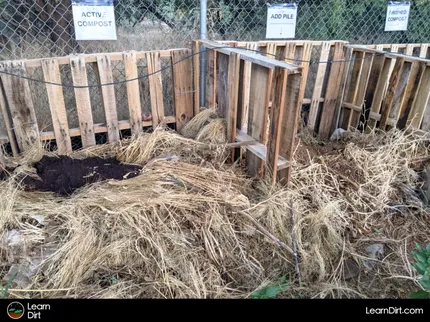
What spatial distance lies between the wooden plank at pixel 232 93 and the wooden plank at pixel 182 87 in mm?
689

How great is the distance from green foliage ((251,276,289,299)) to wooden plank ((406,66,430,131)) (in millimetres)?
2431

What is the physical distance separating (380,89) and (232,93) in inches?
75.6

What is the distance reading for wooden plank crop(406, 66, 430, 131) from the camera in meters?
3.66

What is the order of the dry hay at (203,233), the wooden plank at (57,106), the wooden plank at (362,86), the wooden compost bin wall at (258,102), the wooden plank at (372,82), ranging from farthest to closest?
the wooden plank at (362,86)
the wooden plank at (372,82)
the wooden plank at (57,106)
the wooden compost bin wall at (258,102)
the dry hay at (203,233)

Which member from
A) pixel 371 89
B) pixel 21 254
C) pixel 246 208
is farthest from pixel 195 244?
pixel 371 89

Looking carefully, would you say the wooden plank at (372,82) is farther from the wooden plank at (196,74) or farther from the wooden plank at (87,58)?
the wooden plank at (87,58)

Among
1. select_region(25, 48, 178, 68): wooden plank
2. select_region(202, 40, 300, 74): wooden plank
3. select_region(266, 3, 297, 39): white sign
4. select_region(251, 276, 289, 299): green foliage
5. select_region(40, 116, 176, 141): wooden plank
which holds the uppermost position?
select_region(266, 3, 297, 39): white sign

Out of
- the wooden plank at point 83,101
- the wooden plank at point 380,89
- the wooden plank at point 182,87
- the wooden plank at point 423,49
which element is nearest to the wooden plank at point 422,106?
the wooden plank at point 380,89

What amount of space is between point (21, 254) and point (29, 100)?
156 centimetres

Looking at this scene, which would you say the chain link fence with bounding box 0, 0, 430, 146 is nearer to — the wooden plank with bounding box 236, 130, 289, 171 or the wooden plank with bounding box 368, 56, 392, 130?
the wooden plank with bounding box 236, 130, 289, 171

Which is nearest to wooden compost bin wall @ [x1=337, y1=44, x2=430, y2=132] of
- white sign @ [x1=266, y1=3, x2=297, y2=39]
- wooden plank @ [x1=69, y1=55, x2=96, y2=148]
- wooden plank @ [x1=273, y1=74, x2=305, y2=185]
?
white sign @ [x1=266, y1=3, x2=297, y2=39]

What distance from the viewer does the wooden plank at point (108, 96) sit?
11.4 ft
